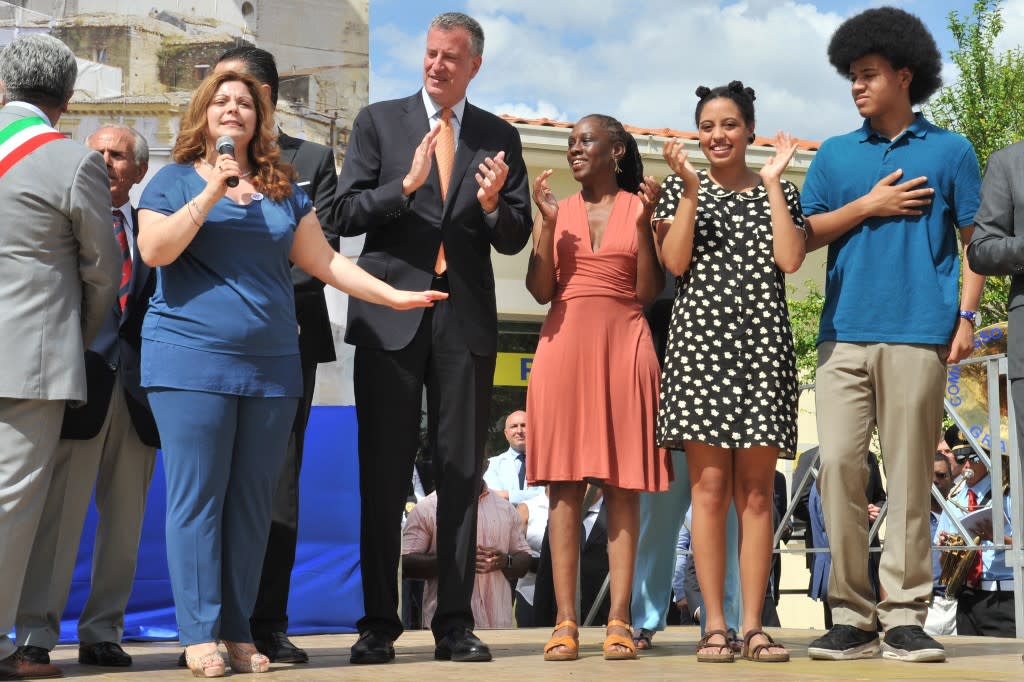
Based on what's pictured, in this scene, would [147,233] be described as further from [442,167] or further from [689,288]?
[689,288]

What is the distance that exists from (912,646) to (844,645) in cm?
24

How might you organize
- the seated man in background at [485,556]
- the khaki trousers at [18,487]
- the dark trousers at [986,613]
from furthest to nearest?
1. the dark trousers at [986,613]
2. the seated man in background at [485,556]
3. the khaki trousers at [18,487]

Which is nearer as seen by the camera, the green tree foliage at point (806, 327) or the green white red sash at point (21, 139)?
the green white red sash at point (21, 139)

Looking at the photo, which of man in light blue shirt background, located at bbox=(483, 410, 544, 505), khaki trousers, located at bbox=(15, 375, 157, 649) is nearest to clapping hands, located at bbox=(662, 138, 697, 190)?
khaki trousers, located at bbox=(15, 375, 157, 649)

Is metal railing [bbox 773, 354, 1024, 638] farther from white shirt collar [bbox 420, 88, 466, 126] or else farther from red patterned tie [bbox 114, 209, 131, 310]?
red patterned tie [bbox 114, 209, 131, 310]

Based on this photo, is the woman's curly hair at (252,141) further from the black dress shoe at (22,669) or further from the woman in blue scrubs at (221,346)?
the black dress shoe at (22,669)

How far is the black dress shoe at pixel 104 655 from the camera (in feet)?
15.7

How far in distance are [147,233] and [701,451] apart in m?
2.14

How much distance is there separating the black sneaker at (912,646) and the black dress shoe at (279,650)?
2.14 meters

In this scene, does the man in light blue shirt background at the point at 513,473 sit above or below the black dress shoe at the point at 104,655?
above

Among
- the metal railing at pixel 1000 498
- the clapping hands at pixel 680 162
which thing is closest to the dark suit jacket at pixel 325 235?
the clapping hands at pixel 680 162

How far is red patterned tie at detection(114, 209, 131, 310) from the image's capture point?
16.5ft

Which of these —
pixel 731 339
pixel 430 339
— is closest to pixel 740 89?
pixel 731 339

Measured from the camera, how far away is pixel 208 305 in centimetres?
432
